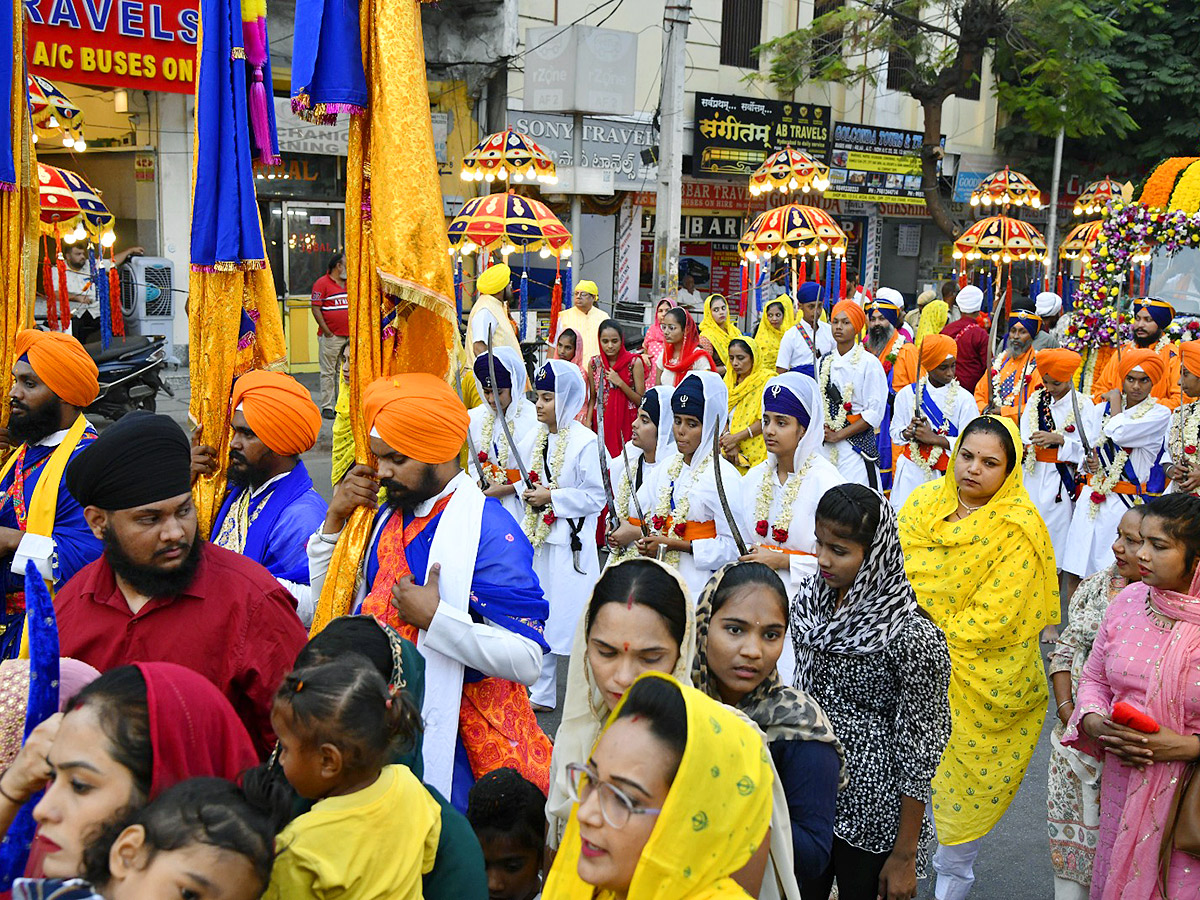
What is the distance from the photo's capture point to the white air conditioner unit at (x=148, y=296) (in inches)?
549

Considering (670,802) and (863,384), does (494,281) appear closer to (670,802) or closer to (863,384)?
(863,384)

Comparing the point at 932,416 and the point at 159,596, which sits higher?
the point at 159,596

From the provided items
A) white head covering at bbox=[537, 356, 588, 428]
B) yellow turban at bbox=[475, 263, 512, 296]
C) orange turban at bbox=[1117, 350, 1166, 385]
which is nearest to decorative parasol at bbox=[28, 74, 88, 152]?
yellow turban at bbox=[475, 263, 512, 296]

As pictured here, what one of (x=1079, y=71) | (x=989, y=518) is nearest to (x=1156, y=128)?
(x=1079, y=71)

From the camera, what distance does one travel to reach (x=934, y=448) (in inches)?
321

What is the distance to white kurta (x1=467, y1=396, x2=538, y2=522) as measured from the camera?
258 inches

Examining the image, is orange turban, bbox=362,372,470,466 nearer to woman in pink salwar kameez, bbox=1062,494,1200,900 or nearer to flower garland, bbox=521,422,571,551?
woman in pink salwar kameez, bbox=1062,494,1200,900

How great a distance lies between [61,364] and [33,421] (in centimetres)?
22

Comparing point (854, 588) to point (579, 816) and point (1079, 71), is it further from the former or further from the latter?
point (1079, 71)

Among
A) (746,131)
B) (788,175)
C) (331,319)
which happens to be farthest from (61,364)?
(746,131)

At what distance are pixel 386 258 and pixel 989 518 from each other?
7.74ft

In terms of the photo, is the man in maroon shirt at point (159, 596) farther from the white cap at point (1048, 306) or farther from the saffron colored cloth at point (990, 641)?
the white cap at point (1048, 306)

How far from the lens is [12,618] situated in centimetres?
375

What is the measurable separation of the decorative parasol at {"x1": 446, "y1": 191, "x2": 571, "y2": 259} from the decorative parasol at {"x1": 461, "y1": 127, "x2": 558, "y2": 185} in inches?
62.0
